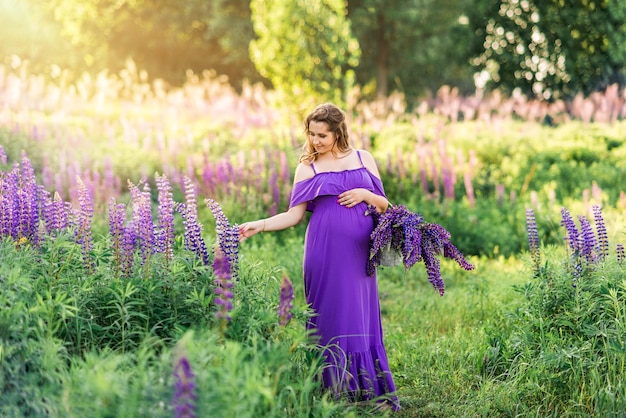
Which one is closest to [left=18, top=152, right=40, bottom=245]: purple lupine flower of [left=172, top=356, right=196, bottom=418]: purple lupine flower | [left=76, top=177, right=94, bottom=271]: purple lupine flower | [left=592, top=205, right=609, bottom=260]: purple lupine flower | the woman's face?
[left=76, top=177, right=94, bottom=271]: purple lupine flower

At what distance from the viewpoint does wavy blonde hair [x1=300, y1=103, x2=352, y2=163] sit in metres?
5.02

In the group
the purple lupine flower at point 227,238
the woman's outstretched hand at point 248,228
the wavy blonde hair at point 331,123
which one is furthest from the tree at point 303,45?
the purple lupine flower at point 227,238

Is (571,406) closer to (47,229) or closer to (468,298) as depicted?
(468,298)

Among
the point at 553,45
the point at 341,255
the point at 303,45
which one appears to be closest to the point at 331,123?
the point at 341,255

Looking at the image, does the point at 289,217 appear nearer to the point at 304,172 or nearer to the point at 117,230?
the point at 304,172

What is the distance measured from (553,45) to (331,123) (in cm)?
2048

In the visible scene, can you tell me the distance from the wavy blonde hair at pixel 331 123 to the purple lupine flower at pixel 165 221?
3.76ft

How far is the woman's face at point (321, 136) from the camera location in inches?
198

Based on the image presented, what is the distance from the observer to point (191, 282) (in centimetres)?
429

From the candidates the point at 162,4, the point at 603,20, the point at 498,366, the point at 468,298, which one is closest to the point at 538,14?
the point at 603,20

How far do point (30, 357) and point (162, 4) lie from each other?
25386 mm

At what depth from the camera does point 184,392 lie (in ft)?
8.66

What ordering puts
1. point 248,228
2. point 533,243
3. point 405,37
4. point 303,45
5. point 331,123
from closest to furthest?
point 248,228, point 331,123, point 533,243, point 303,45, point 405,37

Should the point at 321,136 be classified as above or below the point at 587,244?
above
